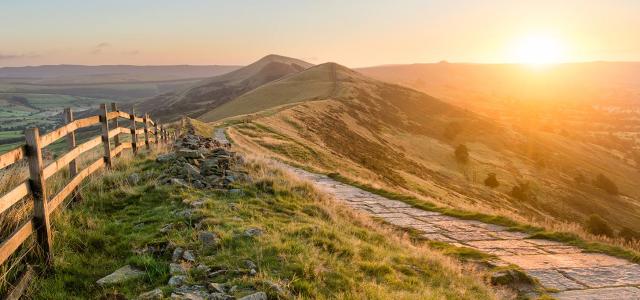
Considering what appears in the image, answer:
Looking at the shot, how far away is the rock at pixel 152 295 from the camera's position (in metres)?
5.91

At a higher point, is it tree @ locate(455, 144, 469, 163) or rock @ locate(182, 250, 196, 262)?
rock @ locate(182, 250, 196, 262)

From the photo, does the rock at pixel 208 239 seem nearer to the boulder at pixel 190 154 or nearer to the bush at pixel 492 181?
the boulder at pixel 190 154

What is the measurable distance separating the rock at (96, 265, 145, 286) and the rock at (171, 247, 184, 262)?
54cm

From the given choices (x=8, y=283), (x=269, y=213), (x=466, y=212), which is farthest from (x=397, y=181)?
(x=8, y=283)

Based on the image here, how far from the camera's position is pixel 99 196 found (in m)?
10.5

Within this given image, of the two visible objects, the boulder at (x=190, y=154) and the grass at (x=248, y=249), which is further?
the boulder at (x=190, y=154)

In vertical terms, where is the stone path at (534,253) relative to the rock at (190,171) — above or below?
below

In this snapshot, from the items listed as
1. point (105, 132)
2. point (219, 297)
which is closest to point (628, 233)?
point (105, 132)

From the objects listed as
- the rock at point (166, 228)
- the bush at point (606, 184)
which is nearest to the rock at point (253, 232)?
the rock at point (166, 228)

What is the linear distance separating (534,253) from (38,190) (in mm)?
11367

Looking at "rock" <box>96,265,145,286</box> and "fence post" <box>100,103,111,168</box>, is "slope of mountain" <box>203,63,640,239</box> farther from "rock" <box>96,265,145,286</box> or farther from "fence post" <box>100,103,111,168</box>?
"rock" <box>96,265,145,286</box>

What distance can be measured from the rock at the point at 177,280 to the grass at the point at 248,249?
11 cm

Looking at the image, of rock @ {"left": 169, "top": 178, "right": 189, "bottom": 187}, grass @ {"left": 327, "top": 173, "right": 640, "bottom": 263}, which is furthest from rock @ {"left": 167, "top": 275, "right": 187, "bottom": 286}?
grass @ {"left": 327, "top": 173, "right": 640, "bottom": 263}

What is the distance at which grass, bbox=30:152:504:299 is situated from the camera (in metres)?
6.69
